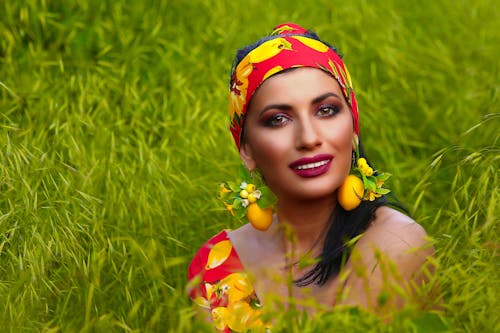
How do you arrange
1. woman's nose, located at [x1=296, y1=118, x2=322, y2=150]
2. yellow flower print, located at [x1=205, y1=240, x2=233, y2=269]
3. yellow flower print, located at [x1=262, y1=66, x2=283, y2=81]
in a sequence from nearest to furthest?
1. woman's nose, located at [x1=296, y1=118, x2=322, y2=150]
2. yellow flower print, located at [x1=262, y1=66, x2=283, y2=81]
3. yellow flower print, located at [x1=205, y1=240, x2=233, y2=269]

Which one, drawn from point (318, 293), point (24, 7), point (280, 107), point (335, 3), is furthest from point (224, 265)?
point (335, 3)

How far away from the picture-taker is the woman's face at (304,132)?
3555mm

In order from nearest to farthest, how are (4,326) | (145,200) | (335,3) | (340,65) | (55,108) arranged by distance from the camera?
(4,326)
(340,65)
(145,200)
(55,108)
(335,3)

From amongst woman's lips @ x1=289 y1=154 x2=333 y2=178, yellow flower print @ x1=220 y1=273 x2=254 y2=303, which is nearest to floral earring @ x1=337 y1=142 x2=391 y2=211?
woman's lips @ x1=289 y1=154 x2=333 y2=178

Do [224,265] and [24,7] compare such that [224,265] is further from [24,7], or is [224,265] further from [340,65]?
[24,7]

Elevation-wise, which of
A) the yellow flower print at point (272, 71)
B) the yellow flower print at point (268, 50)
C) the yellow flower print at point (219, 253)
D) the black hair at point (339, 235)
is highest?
the yellow flower print at point (268, 50)

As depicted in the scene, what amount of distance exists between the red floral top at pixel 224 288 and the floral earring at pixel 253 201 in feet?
0.59

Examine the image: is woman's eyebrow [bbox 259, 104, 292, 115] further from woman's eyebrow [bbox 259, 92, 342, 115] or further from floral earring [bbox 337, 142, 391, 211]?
floral earring [bbox 337, 142, 391, 211]

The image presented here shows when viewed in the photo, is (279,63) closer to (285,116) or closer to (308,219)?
(285,116)

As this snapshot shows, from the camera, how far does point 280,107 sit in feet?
11.8

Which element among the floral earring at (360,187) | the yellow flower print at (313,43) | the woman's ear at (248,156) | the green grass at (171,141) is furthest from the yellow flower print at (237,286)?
the yellow flower print at (313,43)

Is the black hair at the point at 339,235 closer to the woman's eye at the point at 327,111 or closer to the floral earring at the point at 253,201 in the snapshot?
the floral earring at the point at 253,201

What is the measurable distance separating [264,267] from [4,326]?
968 mm

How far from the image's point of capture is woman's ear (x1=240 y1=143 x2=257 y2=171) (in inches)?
151
